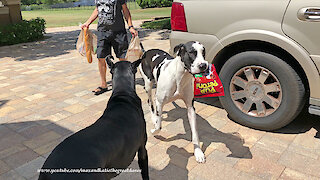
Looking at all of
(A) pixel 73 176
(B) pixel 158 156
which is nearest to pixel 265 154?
(B) pixel 158 156

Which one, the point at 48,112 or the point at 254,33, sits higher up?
the point at 254,33

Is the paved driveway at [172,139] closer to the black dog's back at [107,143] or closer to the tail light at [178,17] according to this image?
the black dog's back at [107,143]

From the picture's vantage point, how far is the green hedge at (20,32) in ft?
40.7

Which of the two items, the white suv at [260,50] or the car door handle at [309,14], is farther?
the white suv at [260,50]

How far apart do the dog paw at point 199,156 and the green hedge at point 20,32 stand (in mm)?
11982

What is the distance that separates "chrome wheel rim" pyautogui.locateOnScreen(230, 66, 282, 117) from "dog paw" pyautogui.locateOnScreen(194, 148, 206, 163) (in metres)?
1.05

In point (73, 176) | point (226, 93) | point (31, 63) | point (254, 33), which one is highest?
point (254, 33)

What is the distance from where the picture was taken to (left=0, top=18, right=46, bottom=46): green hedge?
1242cm

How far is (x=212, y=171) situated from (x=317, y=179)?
107 cm

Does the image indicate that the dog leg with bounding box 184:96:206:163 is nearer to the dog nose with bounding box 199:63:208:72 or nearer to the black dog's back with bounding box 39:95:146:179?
the dog nose with bounding box 199:63:208:72

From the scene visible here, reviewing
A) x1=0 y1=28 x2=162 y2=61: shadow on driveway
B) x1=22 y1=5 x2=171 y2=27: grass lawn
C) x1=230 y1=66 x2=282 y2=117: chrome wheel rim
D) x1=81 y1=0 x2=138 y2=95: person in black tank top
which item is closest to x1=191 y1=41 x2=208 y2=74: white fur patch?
x1=230 y1=66 x2=282 y2=117: chrome wheel rim

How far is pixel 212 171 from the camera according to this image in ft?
9.91

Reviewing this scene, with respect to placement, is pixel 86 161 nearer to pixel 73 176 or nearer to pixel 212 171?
pixel 73 176

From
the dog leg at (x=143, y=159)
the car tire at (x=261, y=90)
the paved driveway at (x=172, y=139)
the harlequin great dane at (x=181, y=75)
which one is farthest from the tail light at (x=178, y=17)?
the dog leg at (x=143, y=159)
